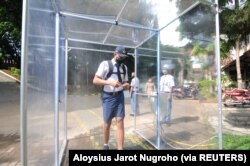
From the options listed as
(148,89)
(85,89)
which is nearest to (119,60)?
(148,89)

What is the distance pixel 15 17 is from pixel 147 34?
18.9 meters

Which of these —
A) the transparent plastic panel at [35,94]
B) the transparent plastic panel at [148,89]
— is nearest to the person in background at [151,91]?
the transparent plastic panel at [148,89]

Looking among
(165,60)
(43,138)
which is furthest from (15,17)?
(43,138)

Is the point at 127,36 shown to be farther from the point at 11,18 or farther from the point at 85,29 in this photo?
the point at 11,18

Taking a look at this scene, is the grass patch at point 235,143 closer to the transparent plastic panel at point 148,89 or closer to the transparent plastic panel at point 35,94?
the transparent plastic panel at point 148,89

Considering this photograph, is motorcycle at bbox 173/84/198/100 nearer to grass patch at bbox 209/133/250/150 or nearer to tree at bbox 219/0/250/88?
grass patch at bbox 209/133/250/150

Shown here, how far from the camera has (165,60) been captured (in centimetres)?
652

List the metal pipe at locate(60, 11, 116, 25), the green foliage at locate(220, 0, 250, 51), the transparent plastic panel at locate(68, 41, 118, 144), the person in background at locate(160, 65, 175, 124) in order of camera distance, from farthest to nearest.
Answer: the transparent plastic panel at locate(68, 41, 118, 144)
the green foliage at locate(220, 0, 250, 51)
the person in background at locate(160, 65, 175, 124)
the metal pipe at locate(60, 11, 116, 25)

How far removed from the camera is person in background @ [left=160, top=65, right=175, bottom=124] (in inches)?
251

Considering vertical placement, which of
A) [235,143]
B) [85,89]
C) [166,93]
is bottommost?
[235,143]

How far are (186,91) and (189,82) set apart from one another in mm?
242

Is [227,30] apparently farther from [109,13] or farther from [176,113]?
[109,13]

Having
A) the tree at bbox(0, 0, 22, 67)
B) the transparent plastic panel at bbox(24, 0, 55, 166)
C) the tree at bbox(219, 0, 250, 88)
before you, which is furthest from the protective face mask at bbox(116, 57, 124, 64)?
the tree at bbox(0, 0, 22, 67)

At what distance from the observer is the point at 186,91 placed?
5961 mm
